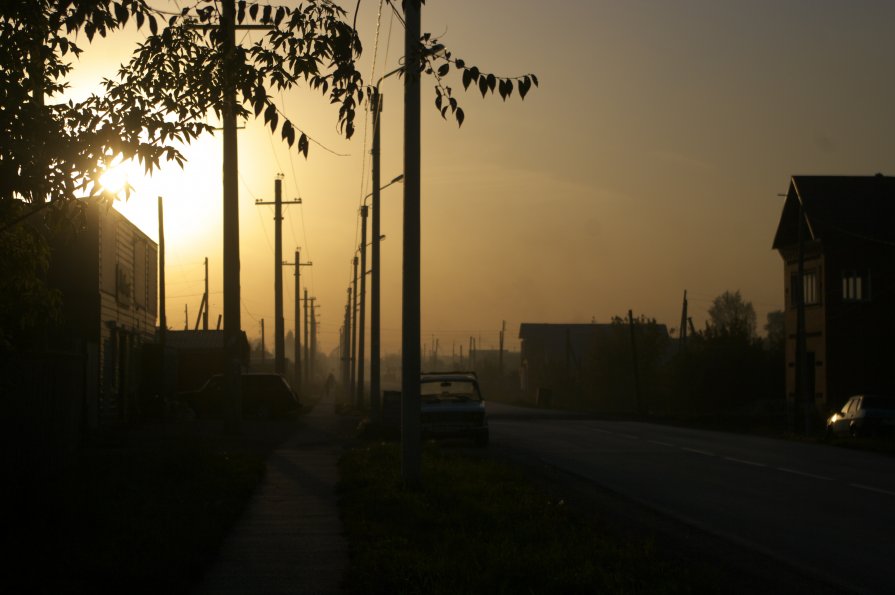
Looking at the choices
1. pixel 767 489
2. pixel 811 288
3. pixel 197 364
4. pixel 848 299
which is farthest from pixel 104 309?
pixel 811 288

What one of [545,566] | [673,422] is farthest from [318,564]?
[673,422]

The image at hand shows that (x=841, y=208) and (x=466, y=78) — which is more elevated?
(x=841, y=208)

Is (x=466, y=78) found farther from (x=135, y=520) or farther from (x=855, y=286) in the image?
(x=855, y=286)

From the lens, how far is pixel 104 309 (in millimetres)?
30719

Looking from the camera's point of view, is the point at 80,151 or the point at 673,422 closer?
the point at 80,151

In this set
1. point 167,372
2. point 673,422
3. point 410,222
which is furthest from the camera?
point 673,422

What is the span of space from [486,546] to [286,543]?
76.1 inches

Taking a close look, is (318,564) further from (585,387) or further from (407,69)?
(585,387)

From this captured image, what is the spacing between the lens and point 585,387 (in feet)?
298

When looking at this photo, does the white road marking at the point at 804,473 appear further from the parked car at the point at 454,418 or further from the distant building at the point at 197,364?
the distant building at the point at 197,364

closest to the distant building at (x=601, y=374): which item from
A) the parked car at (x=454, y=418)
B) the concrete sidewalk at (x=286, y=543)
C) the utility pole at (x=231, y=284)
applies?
the parked car at (x=454, y=418)

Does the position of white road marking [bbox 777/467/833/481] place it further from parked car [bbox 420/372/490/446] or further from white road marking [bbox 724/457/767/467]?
parked car [bbox 420/372/490/446]

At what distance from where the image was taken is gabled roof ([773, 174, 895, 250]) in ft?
163

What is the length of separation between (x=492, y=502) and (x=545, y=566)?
4548 mm
